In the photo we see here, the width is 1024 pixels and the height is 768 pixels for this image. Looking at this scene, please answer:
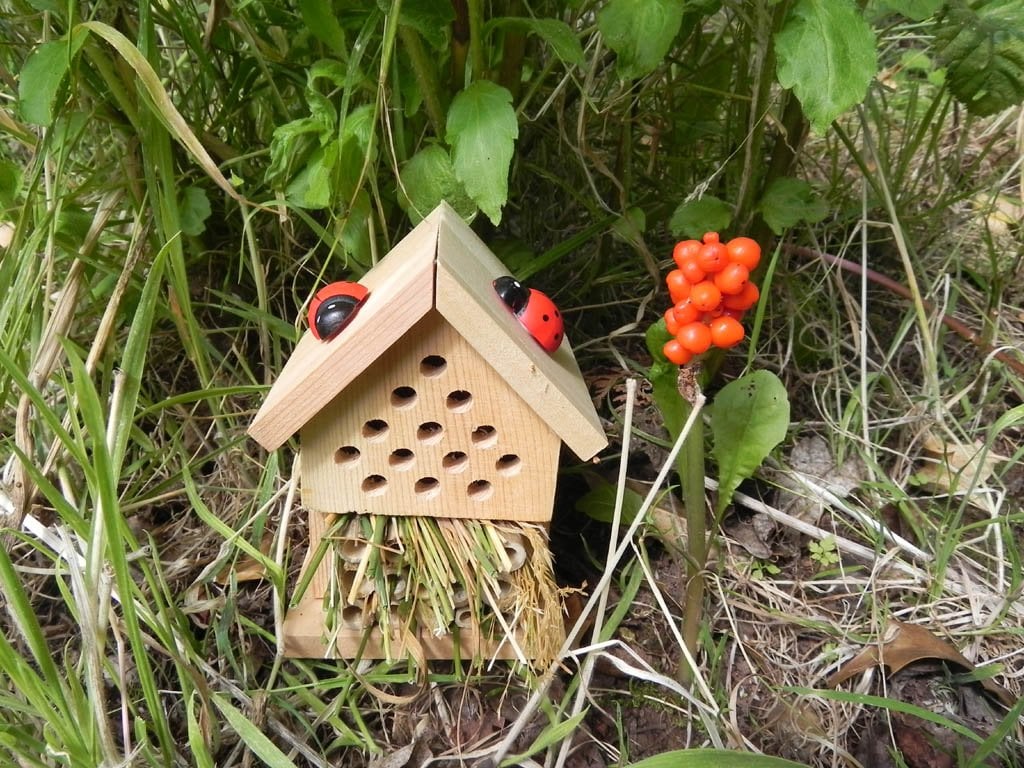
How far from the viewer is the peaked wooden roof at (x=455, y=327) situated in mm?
852

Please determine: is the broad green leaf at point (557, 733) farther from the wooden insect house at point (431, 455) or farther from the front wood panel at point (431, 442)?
the front wood panel at point (431, 442)

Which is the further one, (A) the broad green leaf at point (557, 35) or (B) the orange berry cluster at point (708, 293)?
(A) the broad green leaf at point (557, 35)

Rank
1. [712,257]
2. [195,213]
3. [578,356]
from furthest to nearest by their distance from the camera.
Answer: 1. [578,356]
2. [195,213]
3. [712,257]

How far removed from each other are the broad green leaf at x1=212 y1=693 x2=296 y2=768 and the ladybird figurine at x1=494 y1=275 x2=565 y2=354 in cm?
58

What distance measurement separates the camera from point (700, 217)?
1181 millimetres

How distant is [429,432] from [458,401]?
0.20 feet

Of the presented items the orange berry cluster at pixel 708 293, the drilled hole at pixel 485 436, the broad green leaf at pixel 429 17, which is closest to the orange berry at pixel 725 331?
the orange berry cluster at pixel 708 293

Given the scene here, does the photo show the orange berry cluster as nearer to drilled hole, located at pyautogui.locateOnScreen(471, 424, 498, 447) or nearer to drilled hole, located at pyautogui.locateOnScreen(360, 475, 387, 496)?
drilled hole, located at pyautogui.locateOnScreen(471, 424, 498, 447)

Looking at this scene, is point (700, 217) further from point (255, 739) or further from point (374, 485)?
point (255, 739)

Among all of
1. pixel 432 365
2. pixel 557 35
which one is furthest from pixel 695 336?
pixel 557 35

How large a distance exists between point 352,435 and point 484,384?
173 millimetres

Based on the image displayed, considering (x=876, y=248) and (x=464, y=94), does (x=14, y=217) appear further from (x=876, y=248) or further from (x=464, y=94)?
(x=876, y=248)

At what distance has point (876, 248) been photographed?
164 cm

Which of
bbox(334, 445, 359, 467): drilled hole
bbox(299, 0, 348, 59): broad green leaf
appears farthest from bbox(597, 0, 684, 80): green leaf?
bbox(334, 445, 359, 467): drilled hole
